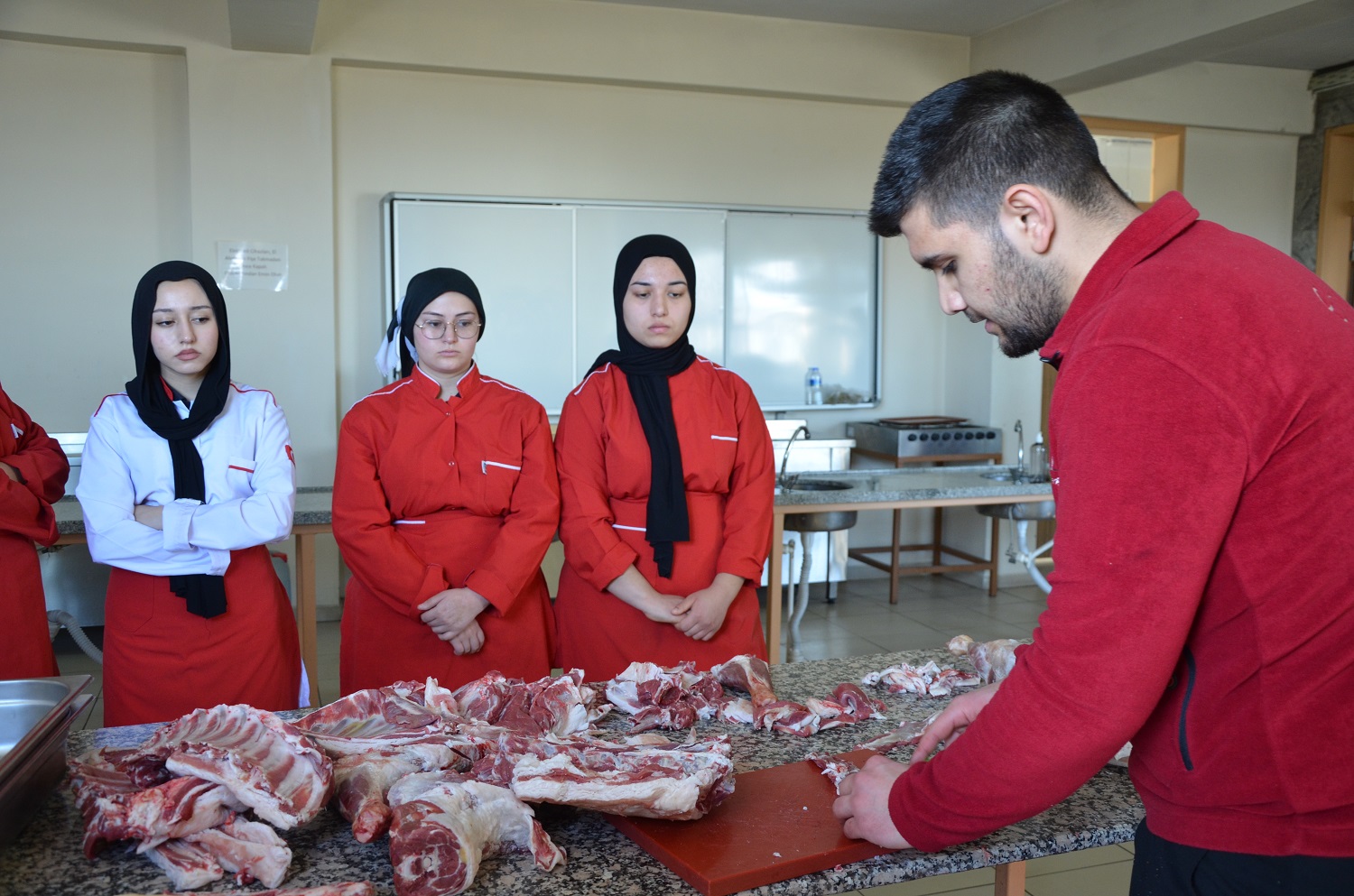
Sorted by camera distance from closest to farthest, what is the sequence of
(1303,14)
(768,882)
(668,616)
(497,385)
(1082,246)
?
(1082,246)
(768,882)
(668,616)
(497,385)
(1303,14)

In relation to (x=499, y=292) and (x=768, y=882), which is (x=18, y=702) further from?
(x=499, y=292)

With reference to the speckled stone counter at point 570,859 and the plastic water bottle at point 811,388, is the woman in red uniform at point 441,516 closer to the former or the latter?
the speckled stone counter at point 570,859

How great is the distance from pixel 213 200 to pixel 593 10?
85.0 inches

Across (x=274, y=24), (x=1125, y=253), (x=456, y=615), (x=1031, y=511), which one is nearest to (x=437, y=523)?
(x=456, y=615)

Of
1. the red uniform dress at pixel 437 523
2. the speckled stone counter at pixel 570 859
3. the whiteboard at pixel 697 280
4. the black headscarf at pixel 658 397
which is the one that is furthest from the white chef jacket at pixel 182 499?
the whiteboard at pixel 697 280

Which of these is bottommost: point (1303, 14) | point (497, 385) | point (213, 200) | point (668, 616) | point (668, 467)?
point (668, 616)

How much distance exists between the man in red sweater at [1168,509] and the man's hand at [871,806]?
0.10 m

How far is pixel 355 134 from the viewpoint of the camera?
547cm

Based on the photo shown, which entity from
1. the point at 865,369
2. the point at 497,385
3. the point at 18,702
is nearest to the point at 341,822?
the point at 18,702

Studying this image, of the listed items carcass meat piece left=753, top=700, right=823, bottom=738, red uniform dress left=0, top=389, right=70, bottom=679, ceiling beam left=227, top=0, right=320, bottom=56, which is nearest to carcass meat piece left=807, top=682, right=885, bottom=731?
carcass meat piece left=753, top=700, right=823, bottom=738

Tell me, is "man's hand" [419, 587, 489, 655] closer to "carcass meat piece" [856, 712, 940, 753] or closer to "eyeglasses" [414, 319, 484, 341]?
"eyeglasses" [414, 319, 484, 341]

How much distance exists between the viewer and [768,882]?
1192 mm

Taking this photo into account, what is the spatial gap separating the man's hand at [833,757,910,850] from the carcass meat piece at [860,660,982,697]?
563 millimetres

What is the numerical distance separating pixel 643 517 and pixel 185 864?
1596mm
